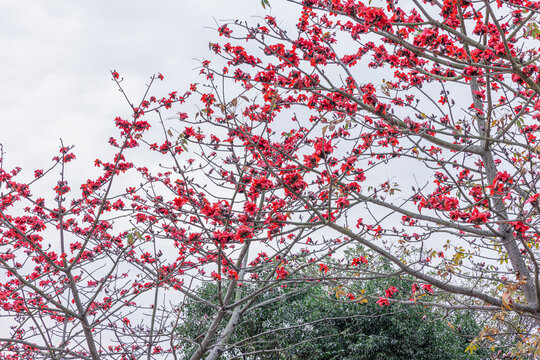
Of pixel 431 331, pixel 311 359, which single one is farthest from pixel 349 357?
pixel 431 331

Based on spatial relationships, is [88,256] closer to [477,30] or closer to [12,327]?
[12,327]

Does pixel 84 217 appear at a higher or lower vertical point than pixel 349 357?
higher

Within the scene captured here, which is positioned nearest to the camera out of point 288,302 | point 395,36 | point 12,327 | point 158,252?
point 395,36

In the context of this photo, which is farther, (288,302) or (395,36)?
(288,302)

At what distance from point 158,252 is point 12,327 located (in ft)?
11.5

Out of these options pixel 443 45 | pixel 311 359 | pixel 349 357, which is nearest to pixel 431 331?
pixel 349 357

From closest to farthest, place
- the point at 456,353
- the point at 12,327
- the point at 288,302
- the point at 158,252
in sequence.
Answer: the point at 158,252 < the point at 12,327 < the point at 456,353 < the point at 288,302

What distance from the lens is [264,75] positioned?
388 cm

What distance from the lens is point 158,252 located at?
4734 millimetres

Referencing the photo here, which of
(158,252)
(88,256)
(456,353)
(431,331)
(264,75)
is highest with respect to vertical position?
(264,75)

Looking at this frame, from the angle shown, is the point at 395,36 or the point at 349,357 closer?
the point at 395,36

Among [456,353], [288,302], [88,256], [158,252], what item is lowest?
[456,353]

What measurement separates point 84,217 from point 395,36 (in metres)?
4.10

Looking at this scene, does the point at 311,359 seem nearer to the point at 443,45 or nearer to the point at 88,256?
the point at 88,256
